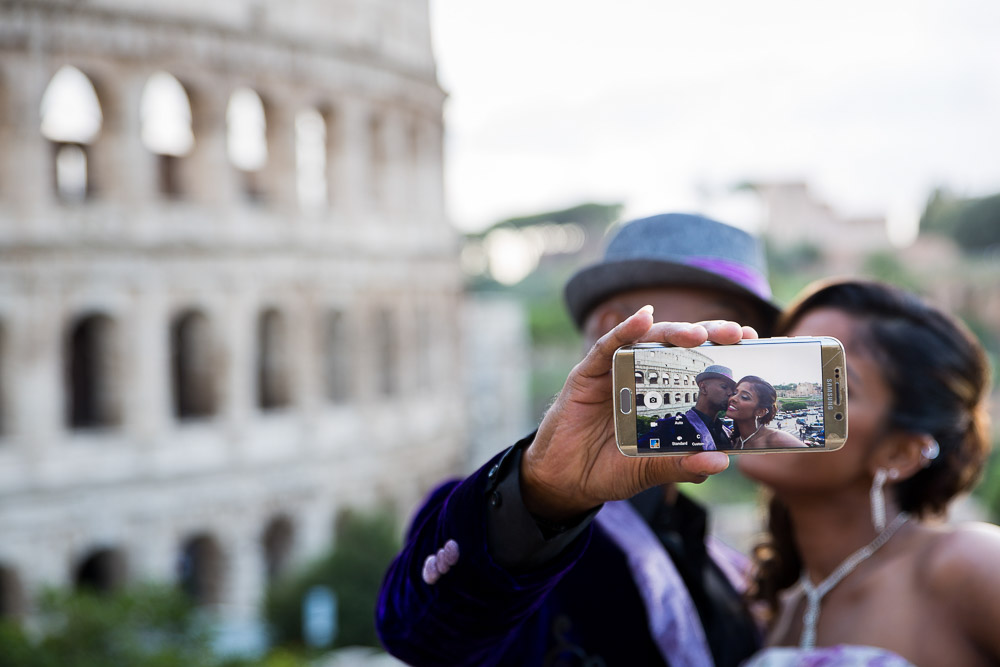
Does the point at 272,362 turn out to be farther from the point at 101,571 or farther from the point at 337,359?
the point at 101,571

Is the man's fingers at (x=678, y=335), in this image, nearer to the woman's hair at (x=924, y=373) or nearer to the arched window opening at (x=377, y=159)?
the woman's hair at (x=924, y=373)

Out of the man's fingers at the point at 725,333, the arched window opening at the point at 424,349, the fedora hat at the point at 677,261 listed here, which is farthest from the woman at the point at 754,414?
the arched window opening at the point at 424,349

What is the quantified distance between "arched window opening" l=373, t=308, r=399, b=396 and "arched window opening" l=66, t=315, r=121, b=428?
203 inches

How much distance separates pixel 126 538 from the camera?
15086 mm

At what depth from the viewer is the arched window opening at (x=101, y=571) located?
15102mm

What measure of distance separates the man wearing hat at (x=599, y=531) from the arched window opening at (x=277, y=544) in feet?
50.3

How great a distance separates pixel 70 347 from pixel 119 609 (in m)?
7.19

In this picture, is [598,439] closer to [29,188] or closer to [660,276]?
[660,276]

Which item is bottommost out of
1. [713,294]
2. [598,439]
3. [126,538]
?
[126,538]

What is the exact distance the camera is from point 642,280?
7.46 feet

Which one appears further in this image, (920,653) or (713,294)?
(713,294)

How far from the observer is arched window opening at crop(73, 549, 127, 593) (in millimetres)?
15102

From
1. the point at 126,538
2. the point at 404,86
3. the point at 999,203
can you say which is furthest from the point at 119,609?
the point at 999,203

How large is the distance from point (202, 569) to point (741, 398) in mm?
16705
